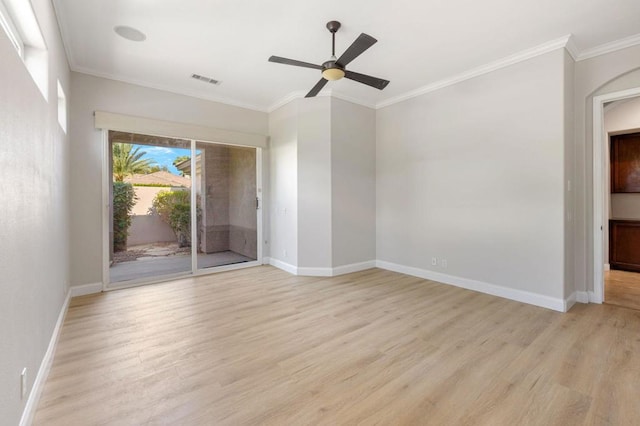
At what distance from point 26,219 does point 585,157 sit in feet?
17.1

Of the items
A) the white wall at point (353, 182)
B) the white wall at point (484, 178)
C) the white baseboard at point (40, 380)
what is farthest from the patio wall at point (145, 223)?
the white wall at point (484, 178)

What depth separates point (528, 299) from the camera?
3.45m

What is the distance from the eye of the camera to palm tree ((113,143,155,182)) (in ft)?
13.6

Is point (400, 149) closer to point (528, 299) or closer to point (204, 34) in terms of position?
point (528, 299)

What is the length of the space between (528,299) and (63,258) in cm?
531

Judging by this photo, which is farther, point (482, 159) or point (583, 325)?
point (482, 159)

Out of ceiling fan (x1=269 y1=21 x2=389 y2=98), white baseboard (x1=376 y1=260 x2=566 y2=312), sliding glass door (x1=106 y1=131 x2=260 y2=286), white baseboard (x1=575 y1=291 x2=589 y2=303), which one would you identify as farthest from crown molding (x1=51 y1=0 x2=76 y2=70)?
white baseboard (x1=575 y1=291 x2=589 y2=303)

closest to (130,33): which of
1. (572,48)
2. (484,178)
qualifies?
(484,178)

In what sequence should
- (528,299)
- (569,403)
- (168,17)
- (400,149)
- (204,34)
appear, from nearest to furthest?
(569,403) → (168,17) → (204,34) → (528,299) → (400,149)

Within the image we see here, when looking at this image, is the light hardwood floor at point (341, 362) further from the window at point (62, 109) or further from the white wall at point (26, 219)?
the window at point (62, 109)

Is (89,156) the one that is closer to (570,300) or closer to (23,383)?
(23,383)

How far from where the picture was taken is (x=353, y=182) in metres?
5.00

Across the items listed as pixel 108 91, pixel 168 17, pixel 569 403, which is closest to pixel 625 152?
pixel 569 403

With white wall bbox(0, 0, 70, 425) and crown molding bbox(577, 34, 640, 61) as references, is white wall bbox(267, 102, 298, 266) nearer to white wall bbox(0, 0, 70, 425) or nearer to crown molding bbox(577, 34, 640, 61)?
white wall bbox(0, 0, 70, 425)
